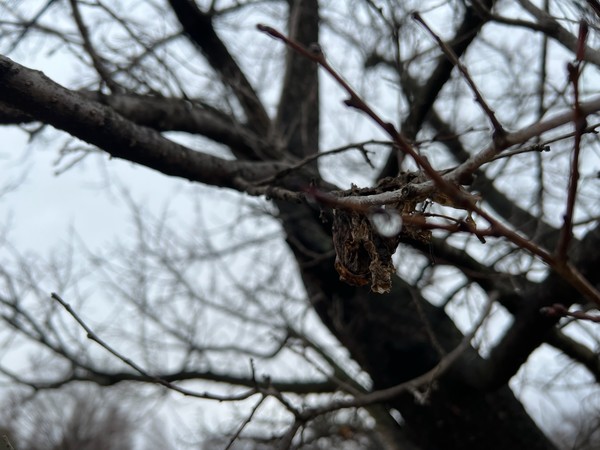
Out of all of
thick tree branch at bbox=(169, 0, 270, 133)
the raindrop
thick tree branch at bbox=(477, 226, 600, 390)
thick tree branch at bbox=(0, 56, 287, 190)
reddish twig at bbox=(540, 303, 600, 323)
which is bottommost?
reddish twig at bbox=(540, 303, 600, 323)

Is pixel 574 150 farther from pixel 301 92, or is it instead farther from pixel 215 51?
pixel 301 92

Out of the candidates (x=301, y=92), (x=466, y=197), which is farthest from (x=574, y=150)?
(x=301, y=92)

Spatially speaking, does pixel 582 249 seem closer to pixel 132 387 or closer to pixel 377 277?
pixel 377 277

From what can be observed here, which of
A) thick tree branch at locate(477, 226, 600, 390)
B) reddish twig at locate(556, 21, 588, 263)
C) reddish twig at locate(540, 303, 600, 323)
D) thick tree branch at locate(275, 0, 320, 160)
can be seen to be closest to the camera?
reddish twig at locate(556, 21, 588, 263)

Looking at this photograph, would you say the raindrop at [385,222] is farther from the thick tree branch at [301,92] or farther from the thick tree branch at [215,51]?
the thick tree branch at [301,92]

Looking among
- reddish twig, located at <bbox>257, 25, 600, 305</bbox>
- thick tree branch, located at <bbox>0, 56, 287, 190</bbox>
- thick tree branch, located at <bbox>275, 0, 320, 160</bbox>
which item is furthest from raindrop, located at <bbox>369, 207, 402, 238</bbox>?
thick tree branch, located at <bbox>275, 0, 320, 160</bbox>

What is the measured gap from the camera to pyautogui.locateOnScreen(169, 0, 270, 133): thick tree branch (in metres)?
5.05

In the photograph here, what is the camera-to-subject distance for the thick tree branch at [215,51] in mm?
5047

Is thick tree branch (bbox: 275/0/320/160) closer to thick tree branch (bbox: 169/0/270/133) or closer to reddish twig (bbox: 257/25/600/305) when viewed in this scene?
thick tree branch (bbox: 169/0/270/133)

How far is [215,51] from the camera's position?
5.27 metres

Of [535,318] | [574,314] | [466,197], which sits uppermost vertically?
[535,318]

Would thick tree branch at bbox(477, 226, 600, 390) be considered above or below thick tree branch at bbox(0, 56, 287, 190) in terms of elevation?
below

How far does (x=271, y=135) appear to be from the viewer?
4988mm

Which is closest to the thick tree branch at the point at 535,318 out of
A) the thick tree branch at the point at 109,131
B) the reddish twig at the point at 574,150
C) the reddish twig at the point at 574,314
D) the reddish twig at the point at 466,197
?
the thick tree branch at the point at 109,131
